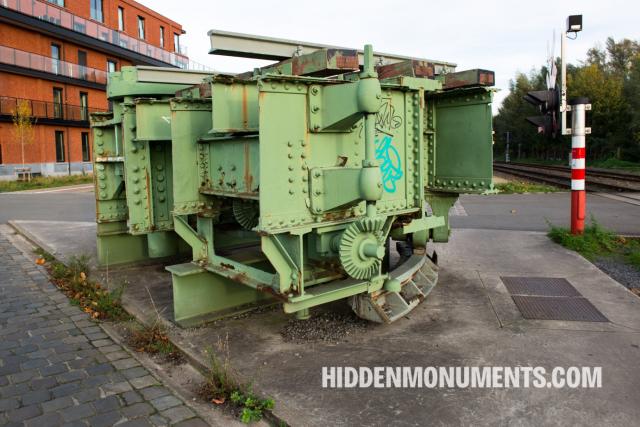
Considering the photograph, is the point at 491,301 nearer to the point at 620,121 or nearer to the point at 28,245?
the point at 28,245

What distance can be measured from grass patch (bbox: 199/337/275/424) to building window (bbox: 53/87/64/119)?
1311 inches

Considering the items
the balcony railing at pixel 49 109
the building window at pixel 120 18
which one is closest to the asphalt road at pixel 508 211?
the balcony railing at pixel 49 109

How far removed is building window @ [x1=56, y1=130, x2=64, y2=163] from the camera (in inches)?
1315

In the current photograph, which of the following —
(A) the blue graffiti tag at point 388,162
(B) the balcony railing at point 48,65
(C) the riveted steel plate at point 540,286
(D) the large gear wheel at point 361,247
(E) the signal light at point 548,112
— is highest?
(B) the balcony railing at point 48,65

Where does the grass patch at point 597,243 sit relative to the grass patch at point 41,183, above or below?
below

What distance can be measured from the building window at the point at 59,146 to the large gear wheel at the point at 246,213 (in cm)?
3201

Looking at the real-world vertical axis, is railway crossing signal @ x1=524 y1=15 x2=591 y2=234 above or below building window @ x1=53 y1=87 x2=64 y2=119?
below

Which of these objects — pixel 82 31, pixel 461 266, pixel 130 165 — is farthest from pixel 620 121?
pixel 130 165

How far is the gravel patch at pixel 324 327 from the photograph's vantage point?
477 cm

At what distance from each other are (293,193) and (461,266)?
4038 millimetres

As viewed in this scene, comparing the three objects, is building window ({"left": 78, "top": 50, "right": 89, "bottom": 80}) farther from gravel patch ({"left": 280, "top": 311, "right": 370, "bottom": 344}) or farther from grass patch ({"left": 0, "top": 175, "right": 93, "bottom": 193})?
gravel patch ({"left": 280, "top": 311, "right": 370, "bottom": 344})

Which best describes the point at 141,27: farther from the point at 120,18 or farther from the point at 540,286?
the point at 540,286

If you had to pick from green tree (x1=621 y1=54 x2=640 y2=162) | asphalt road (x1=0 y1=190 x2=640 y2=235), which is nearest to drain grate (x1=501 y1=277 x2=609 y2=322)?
asphalt road (x1=0 y1=190 x2=640 y2=235)

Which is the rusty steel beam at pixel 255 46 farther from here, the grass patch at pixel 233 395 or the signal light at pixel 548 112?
the signal light at pixel 548 112
